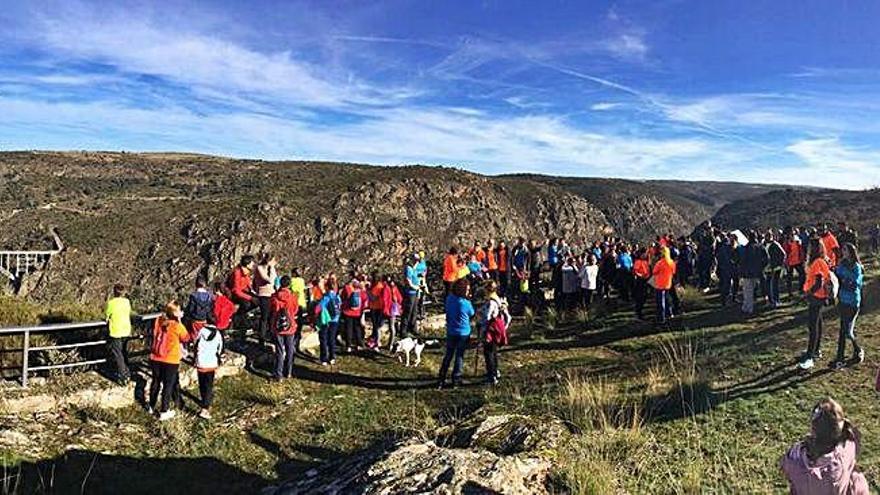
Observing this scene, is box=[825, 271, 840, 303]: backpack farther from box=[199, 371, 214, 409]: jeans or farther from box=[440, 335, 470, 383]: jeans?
box=[199, 371, 214, 409]: jeans

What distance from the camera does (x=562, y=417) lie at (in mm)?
7031

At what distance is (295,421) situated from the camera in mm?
8695

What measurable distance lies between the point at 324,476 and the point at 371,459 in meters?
0.57

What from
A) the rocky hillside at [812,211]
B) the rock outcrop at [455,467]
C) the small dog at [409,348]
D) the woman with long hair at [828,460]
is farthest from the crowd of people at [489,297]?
the rocky hillside at [812,211]

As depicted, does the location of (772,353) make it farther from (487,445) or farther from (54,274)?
(54,274)

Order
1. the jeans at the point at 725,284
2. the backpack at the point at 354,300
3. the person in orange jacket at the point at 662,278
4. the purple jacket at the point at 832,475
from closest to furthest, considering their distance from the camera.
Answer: the purple jacket at the point at 832,475 → the backpack at the point at 354,300 → the person in orange jacket at the point at 662,278 → the jeans at the point at 725,284

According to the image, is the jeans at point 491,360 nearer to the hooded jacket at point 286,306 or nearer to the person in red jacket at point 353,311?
the hooded jacket at point 286,306

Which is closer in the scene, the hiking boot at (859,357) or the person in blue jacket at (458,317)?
the hiking boot at (859,357)

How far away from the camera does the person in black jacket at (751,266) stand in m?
13.3

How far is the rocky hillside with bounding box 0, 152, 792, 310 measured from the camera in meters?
70.0

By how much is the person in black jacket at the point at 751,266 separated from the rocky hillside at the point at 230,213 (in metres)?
51.0

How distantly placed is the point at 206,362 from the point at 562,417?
466cm

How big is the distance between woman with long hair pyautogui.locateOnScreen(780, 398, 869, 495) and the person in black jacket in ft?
32.9

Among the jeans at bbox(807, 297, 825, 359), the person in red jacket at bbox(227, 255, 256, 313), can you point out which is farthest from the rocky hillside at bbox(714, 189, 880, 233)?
the person in red jacket at bbox(227, 255, 256, 313)
